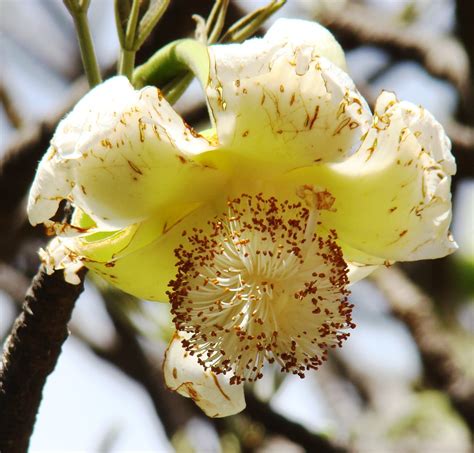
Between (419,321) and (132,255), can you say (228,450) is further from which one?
(132,255)

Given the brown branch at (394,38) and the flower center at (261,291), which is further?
the brown branch at (394,38)

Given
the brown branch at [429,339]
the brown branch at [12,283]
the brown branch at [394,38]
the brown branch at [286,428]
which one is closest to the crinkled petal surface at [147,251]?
the brown branch at [286,428]

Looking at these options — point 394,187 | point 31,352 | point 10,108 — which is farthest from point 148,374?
point 394,187

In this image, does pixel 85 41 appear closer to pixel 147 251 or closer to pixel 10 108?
pixel 147 251

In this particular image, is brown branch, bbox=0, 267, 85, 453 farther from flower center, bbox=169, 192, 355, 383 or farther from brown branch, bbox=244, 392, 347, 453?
brown branch, bbox=244, 392, 347, 453

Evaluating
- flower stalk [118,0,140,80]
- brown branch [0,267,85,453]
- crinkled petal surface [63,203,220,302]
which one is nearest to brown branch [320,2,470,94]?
flower stalk [118,0,140,80]

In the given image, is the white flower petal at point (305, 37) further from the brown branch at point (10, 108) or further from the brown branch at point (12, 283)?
the brown branch at point (10, 108)
